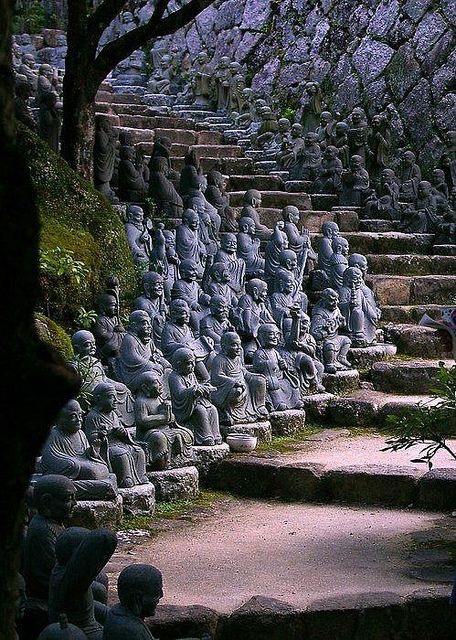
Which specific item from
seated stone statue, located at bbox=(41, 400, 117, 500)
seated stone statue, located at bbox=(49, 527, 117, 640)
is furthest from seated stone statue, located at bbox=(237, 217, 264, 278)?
seated stone statue, located at bbox=(49, 527, 117, 640)

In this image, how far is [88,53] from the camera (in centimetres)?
1259

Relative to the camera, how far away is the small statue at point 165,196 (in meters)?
15.0

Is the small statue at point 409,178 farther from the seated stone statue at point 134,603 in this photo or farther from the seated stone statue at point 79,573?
the seated stone statue at point 134,603

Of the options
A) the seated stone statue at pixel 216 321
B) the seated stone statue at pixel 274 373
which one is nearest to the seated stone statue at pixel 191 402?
the seated stone statue at pixel 274 373

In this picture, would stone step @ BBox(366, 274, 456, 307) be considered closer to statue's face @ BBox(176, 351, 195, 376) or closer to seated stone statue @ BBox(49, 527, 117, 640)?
statue's face @ BBox(176, 351, 195, 376)

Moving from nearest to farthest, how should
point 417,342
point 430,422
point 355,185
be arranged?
point 430,422, point 417,342, point 355,185

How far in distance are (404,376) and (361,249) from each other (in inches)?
162

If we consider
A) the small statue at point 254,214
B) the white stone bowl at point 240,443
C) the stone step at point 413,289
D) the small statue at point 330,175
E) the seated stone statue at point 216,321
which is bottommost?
the white stone bowl at point 240,443

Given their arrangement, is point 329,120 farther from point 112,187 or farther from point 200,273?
point 200,273

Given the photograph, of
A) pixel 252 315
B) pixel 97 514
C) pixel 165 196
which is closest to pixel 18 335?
pixel 97 514

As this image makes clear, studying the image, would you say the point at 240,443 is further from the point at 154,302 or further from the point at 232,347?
the point at 154,302

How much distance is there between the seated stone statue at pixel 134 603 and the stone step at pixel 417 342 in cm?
899

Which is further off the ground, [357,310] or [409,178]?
[409,178]

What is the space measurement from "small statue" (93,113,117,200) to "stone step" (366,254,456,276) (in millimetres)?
3647
